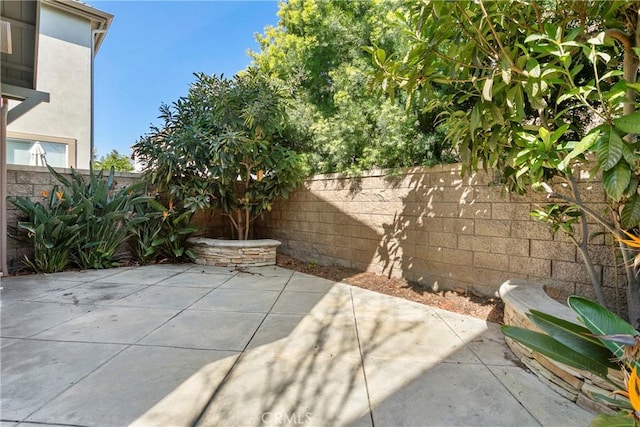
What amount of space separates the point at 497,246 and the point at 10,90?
7.07 metres

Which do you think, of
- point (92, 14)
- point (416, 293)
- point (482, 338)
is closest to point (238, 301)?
point (416, 293)

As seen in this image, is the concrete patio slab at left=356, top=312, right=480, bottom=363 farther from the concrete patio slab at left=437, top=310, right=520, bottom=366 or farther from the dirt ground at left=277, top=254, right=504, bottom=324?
the dirt ground at left=277, top=254, right=504, bottom=324

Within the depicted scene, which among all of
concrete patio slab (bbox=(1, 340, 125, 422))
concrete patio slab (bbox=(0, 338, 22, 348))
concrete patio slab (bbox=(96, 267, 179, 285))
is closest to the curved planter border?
concrete patio slab (bbox=(1, 340, 125, 422))

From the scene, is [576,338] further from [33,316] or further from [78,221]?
[78,221]

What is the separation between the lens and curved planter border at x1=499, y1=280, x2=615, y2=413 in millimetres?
1793

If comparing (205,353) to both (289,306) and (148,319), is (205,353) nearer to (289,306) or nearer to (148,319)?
(148,319)

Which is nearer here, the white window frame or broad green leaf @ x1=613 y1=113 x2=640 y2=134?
broad green leaf @ x1=613 y1=113 x2=640 y2=134

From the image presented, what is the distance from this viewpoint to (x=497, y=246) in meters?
3.50

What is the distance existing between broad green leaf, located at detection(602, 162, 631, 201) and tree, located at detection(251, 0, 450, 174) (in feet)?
8.16

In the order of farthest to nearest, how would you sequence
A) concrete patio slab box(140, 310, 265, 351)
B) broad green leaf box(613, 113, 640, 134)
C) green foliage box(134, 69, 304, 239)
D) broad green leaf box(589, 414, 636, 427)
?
1. green foliage box(134, 69, 304, 239)
2. concrete patio slab box(140, 310, 265, 351)
3. broad green leaf box(613, 113, 640, 134)
4. broad green leaf box(589, 414, 636, 427)

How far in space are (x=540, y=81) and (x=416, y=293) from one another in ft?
9.20

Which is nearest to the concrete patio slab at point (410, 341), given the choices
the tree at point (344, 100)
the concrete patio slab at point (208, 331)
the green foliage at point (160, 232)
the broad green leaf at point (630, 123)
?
the concrete patio slab at point (208, 331)

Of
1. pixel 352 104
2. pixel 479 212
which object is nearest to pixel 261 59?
pixel 352 104
